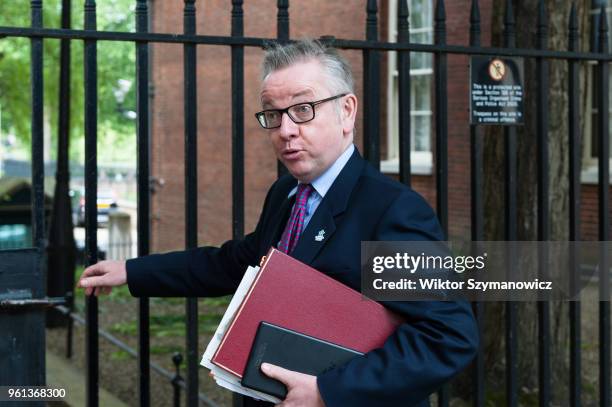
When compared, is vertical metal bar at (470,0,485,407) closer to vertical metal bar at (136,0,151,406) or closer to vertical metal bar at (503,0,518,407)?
vertical metal bar at (503,0,518,407)

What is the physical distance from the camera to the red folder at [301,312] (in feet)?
7.48

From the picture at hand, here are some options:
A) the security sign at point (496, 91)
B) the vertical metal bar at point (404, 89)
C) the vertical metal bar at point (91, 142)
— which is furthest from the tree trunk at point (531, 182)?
the vertical metal bar at point (91, 142)

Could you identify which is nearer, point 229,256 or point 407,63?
point 229,256

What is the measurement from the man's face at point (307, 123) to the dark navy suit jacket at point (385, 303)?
0.09 meters

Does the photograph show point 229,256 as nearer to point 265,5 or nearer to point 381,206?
point 381,206

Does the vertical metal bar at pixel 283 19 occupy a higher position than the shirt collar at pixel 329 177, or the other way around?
the vertical metal bar at pixel 283 19

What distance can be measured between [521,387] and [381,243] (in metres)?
3.45

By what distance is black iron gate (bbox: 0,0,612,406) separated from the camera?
10.7 feet

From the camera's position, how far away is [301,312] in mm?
2320

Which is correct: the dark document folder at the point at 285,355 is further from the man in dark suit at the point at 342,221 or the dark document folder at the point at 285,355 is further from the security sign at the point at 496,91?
the security sign at the point at 496,91

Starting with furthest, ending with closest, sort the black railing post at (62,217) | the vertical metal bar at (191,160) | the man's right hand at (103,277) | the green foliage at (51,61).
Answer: the green foliage at (51,61)
the black railing post at (62,217)
the vertical metal bar at (191,160)
the man's right hand at (103,277)

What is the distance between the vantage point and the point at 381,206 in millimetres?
2410

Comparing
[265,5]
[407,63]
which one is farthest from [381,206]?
[265,5]

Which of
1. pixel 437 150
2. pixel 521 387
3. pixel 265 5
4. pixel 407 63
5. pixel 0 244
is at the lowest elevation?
pixel 521 387
